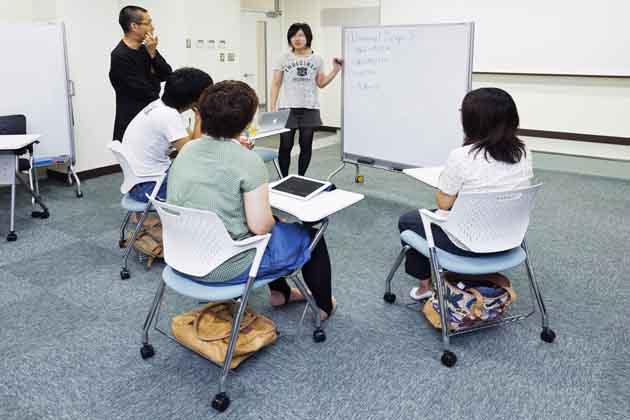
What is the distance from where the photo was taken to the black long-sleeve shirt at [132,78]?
12.3 ft

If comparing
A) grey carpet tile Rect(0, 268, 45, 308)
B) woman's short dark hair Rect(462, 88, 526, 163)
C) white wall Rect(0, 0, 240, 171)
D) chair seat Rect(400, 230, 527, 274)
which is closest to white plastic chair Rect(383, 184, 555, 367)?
chair seat Rect(400, 230, 527, 274)

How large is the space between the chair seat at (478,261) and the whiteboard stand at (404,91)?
141cm

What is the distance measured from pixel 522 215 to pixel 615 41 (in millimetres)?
4356

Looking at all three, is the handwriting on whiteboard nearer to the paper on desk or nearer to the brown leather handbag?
the paper on desk

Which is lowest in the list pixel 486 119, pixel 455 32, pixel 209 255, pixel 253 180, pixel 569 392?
pixel 569 392

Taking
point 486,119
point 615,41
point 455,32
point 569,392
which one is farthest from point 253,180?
point 615,41

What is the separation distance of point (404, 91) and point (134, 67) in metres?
1.94

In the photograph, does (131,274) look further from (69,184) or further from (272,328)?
(69,184)

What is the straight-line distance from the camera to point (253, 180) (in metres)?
1.87

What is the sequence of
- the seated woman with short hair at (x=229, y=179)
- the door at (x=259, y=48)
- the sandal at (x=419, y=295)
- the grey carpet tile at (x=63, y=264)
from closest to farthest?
the seated woman with short hair at (x=229, y=179), the sandal at (x=419, y=295), the grey carpet tile at (x=63, y=264), the door at (x=259, y=48)

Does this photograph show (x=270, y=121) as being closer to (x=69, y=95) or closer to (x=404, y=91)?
(x=404, y=91)

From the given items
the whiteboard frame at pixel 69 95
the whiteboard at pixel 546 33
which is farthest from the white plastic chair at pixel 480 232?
the whiteboard at pixel 546 33

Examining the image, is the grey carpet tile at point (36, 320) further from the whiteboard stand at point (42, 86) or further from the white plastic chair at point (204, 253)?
the whiteboard stand at point (42, 86)

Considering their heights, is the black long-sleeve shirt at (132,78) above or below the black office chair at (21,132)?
above
